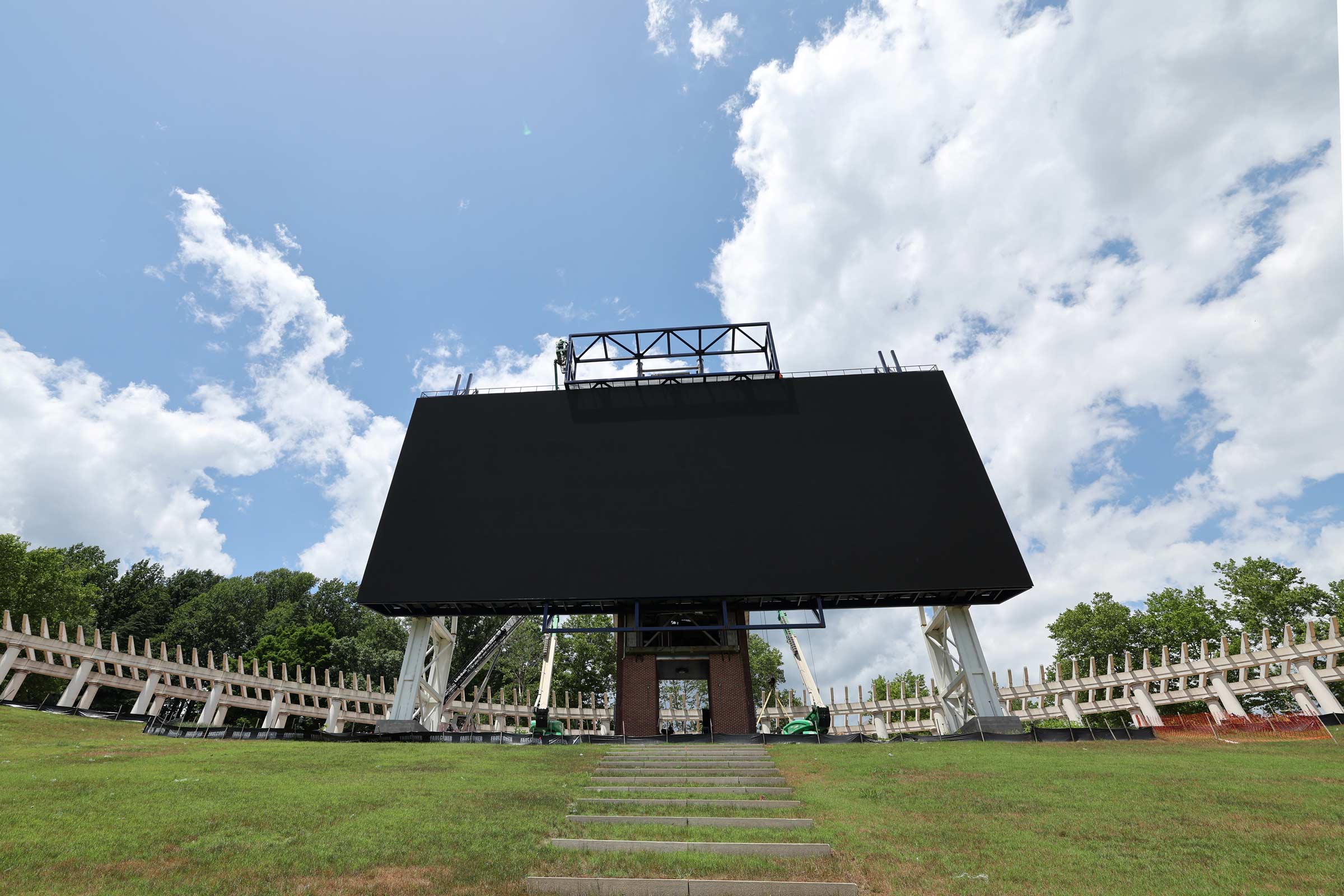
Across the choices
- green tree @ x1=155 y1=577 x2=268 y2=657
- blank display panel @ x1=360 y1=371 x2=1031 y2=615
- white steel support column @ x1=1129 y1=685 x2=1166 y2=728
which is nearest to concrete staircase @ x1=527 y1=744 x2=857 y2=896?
blank display panel @ x1=360 y1=371 x2=1031 y2=615

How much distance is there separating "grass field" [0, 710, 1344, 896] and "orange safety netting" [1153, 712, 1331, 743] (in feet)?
11.7

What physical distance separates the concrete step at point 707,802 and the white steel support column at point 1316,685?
2380 centimetres

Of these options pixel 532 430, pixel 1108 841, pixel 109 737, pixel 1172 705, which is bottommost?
pixel 1108 841

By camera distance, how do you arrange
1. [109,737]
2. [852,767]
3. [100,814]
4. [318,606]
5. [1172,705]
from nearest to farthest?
[100,814]
[852,767]
[109,737]
[1172,705]
[318,606]

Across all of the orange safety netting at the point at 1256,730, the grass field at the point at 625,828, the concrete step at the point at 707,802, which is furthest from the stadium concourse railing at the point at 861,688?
the concrete step at the point at 707,802

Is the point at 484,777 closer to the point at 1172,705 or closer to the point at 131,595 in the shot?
the point at 1172,705

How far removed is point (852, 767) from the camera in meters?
17.6

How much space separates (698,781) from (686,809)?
2642mm

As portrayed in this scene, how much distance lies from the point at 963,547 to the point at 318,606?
69877 mm

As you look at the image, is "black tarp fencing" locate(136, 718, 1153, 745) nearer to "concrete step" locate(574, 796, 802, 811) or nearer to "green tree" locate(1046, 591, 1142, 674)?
"concrete step" locate(574, 796, 802, 811)

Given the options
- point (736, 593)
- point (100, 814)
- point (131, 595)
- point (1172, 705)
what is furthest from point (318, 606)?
point (1172, 705)

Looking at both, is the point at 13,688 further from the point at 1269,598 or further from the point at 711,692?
the point at 1269,598

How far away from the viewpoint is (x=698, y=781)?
15180mm

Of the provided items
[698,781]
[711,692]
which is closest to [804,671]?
[711,692]
